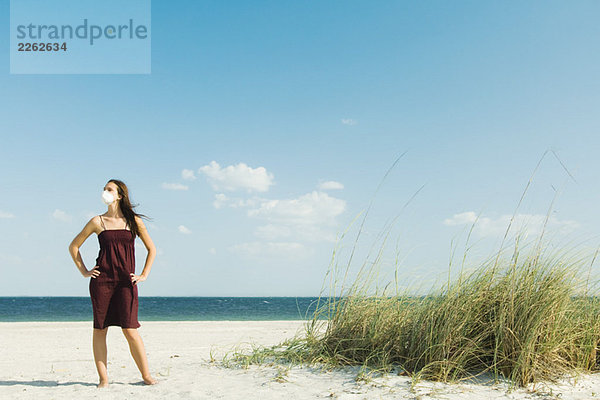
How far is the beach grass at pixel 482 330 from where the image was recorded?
414 cm

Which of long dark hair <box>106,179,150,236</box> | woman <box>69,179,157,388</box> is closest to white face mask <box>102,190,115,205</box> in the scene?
woman <box>69,179,157,388</box>

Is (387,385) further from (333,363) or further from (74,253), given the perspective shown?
(74,253)

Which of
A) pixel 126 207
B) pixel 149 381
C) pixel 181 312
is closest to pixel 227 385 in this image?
pixel 149 381

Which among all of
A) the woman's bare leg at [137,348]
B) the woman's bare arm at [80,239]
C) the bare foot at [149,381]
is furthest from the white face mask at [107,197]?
the bare foot at [149,381]

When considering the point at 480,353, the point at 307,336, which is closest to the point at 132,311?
the point at 307,336

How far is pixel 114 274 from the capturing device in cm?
443

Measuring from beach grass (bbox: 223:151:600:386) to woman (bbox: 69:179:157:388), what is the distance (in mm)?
1713

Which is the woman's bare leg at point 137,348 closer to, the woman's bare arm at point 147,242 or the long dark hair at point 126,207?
the woman's bare arm at point 147,242

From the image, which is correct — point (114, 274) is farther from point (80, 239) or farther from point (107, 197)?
point (107, 197)

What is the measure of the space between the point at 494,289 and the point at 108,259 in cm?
390

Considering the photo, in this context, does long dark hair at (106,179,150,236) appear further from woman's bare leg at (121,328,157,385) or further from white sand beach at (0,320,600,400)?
white sand beach at (0,320,600,400)

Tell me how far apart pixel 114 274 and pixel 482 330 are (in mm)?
3714

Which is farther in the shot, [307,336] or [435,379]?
[307,336]

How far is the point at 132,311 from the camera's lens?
439cm
